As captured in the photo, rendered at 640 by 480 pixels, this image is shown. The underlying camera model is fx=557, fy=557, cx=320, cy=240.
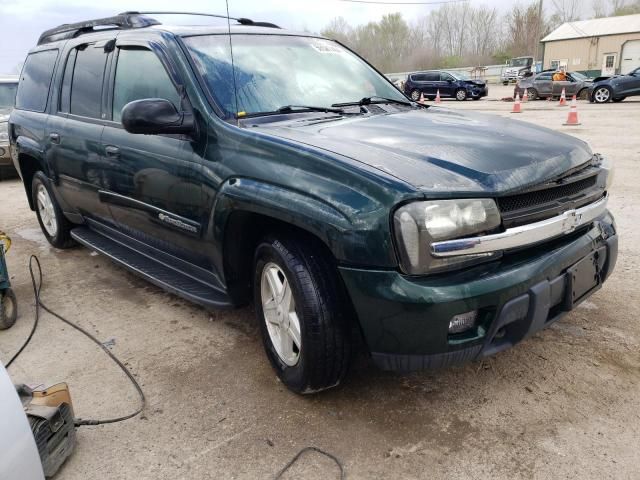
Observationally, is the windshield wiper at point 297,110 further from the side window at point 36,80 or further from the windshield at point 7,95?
the windshield at point 7,95

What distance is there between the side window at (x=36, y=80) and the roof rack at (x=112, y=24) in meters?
0.18

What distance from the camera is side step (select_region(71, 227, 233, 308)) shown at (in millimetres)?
3062

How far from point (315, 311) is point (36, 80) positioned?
4.02 m

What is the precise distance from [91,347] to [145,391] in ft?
2.25

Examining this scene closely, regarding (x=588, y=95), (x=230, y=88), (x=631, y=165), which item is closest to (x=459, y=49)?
(x=588, y=95)

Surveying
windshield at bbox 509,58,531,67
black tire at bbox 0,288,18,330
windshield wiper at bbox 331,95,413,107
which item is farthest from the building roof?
black tire at bbox 0,288,18,330

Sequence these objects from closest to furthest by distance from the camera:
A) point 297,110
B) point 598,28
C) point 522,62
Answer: point 297,110 < point 598,28 < point 522,62

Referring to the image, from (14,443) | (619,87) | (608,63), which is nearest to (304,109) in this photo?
(14,443)

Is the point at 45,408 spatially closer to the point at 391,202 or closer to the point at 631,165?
the point at 391,202

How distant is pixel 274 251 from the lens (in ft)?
8.31

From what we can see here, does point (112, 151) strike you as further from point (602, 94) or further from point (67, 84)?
point (602, 94)

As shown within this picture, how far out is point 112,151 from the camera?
355 centimetres

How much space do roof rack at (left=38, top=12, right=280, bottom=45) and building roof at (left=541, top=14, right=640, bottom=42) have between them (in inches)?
1825

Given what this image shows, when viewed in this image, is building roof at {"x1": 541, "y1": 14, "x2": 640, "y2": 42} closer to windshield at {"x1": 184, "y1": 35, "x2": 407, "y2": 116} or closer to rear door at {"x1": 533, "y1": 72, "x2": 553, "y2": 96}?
rear door at {"x1": 533, "y1": 72, "x2": 553, "y2": 96}
